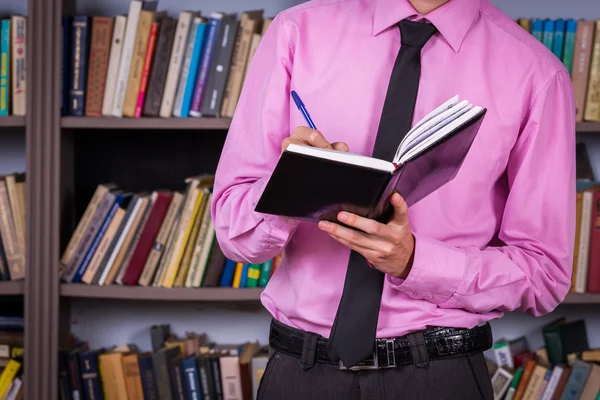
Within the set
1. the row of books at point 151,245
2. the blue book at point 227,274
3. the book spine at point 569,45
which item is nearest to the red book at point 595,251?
the book spine at point 569,45

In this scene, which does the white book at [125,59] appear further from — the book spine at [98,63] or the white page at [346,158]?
the white page at [346,158]

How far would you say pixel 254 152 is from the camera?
3.42 ft

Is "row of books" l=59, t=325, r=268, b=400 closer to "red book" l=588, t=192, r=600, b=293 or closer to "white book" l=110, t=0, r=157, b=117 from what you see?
"white book" l=110, t=0, r=157, b=117

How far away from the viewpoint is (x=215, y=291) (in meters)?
2.00

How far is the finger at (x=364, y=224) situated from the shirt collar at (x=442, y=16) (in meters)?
0.36

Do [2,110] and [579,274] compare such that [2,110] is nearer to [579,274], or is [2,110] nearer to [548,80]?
[548,80]

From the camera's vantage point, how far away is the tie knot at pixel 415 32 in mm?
1043

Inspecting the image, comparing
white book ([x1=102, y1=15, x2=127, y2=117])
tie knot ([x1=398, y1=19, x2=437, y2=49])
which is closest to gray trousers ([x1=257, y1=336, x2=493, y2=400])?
tie knot ([x1=398, y1=19, x2=437, y2=49])

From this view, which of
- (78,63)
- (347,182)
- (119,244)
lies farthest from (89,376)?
(347,182)

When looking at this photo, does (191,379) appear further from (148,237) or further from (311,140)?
(311,140)

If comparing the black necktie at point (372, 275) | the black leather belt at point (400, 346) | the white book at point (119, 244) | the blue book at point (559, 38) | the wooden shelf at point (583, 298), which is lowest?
the wooden shelf at point (583, 298)

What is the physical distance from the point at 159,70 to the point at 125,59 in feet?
0.31

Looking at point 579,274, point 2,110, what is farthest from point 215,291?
point 579,274

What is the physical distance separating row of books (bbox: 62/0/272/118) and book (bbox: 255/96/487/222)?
117 cm
